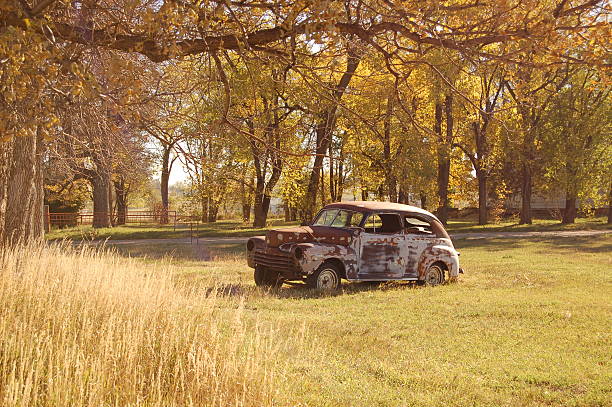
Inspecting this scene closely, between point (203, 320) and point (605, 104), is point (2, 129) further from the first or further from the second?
point (605, 104)

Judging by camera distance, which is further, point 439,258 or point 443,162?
point 443,162

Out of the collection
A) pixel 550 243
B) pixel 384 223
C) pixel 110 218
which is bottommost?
pixel 550 243

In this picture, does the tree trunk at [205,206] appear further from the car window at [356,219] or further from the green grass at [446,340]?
the car window at [356,219]

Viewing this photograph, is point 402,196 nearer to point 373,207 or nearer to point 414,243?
point 414,243

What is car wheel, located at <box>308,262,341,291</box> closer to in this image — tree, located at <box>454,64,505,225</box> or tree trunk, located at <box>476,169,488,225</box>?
tree, located at <box>454,64,505,225</box>

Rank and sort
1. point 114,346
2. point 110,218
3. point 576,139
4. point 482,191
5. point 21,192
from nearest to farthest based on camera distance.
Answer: point 114,346 < point 21,192 < point 576,139 < point 110,218 < point 482,191

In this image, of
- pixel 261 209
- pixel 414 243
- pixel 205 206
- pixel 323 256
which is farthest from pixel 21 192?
pixel 205 206

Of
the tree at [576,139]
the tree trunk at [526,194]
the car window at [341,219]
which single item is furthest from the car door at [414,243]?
the tree trunk at [526,194]

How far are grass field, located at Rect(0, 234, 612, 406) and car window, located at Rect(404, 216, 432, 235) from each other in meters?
1.53

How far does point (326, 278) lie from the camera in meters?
11.5

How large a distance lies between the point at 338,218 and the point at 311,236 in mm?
1030

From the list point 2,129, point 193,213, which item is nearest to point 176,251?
point 193,213

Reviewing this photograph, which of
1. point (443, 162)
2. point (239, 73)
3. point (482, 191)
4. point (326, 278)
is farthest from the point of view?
point (482, 191)

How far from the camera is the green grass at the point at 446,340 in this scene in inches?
216
